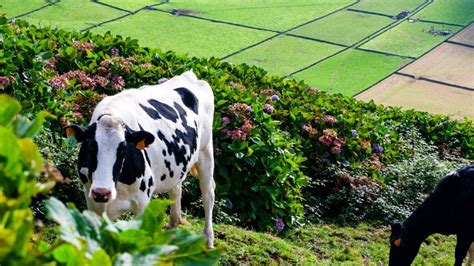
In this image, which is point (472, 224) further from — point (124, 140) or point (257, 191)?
point (124, 140)

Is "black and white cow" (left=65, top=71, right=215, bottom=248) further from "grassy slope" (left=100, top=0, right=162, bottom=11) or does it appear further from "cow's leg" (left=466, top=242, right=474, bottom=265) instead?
"grassy slope" (left=100, top=0, right=162, bottom=11)

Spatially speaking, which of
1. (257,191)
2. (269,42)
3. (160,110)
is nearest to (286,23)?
(269,42)

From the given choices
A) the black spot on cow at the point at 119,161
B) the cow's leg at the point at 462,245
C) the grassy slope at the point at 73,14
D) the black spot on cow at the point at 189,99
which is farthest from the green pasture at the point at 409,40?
the black spot on cow at the point at 119,161

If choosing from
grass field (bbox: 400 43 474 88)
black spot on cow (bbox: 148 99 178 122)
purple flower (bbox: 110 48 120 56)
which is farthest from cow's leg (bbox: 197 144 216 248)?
grass field (bbox: 400 43 474 88)

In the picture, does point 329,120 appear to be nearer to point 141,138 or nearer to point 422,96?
point 141,138

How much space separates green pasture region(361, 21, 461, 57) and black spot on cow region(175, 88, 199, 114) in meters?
32.4

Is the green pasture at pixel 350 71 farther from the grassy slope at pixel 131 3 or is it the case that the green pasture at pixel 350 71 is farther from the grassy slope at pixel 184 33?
the grassy slope at pixel 131 3

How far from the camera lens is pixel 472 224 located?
32.1 ft

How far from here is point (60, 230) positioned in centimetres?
212

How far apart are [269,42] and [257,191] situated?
101ft

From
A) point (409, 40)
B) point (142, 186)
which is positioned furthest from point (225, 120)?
point (409, 40)

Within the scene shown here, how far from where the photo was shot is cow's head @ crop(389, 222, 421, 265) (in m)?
9.41

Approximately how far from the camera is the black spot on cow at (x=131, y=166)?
21.6ft

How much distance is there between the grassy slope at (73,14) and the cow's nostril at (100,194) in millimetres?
32274
